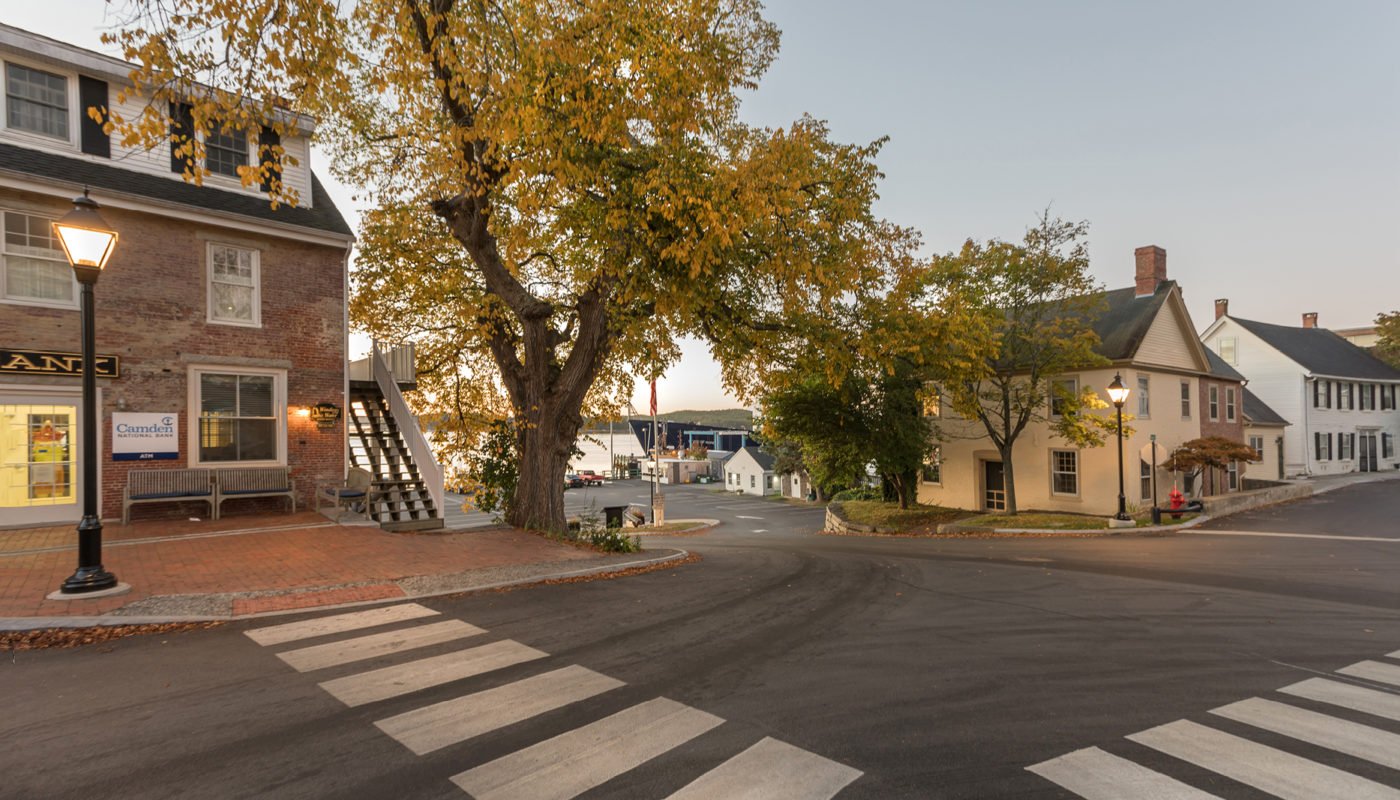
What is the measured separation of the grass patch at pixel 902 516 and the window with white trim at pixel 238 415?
21542 mm

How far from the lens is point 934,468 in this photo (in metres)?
30.0

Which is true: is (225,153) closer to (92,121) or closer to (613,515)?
(92,121)

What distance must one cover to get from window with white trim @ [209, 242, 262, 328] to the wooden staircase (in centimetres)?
307

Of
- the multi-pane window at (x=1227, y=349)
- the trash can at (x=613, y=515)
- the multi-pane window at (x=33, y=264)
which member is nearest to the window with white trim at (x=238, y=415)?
the multi-pane window at (x=33, y=264)

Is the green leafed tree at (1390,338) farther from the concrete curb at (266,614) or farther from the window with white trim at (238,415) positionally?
the window with white trim at (238,415)

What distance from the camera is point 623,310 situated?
1231cm

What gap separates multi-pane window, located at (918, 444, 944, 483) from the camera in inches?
1160

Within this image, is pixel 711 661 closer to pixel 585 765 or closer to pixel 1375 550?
pixel 585 765

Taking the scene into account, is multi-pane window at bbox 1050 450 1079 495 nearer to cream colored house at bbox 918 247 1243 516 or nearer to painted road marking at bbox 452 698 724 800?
cream colored house at bbox 918 247 1243 516

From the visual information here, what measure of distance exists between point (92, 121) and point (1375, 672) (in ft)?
69.5

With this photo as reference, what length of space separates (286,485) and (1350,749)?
16.5 meters

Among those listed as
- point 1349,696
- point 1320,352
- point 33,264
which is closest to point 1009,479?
point 1349,696

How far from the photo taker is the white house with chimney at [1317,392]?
1414 inches

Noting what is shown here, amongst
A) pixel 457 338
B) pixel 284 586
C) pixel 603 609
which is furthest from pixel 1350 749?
pixel 457 338
